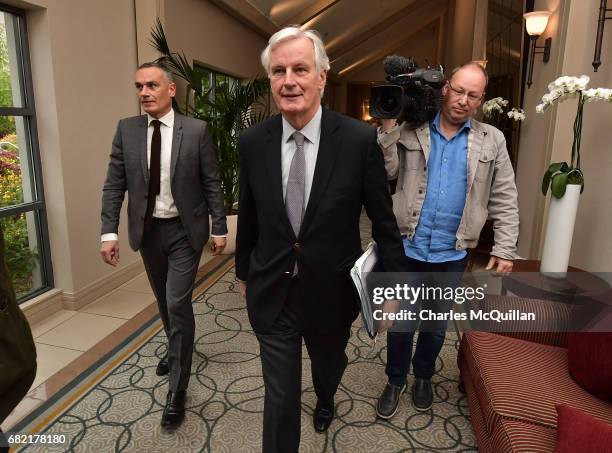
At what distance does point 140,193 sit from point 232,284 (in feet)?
6.15

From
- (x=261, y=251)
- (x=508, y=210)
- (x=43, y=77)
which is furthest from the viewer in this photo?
(x=43, y=77)

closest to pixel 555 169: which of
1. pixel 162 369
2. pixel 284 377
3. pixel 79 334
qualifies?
pixel 284 377

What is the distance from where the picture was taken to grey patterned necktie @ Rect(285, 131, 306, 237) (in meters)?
1.45

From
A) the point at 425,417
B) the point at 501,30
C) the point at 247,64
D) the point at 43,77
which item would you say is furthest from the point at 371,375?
the point at 247,64

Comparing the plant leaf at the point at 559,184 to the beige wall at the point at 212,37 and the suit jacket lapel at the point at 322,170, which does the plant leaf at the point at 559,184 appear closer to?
the suit jacket lapel at the point at 322,170

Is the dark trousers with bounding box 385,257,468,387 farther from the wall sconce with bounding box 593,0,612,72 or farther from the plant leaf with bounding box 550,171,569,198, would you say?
the wall sconce with bounding box 593,0,612,72

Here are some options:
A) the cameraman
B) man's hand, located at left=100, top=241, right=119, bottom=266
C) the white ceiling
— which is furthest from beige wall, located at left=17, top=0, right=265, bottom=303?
the cameraman

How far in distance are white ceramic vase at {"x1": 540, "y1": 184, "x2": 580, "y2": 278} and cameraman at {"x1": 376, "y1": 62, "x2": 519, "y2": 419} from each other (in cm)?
62

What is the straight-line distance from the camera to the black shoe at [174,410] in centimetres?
195

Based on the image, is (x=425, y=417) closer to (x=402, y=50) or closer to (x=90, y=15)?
(x=90, y=15)

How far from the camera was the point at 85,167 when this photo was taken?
3281 mm

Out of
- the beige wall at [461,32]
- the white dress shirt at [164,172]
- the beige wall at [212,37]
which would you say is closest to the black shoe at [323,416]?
the white dress shirt at [164,172]

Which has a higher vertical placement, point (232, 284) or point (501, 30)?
point (501, 30)

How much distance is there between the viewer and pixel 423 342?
2.06 meters
